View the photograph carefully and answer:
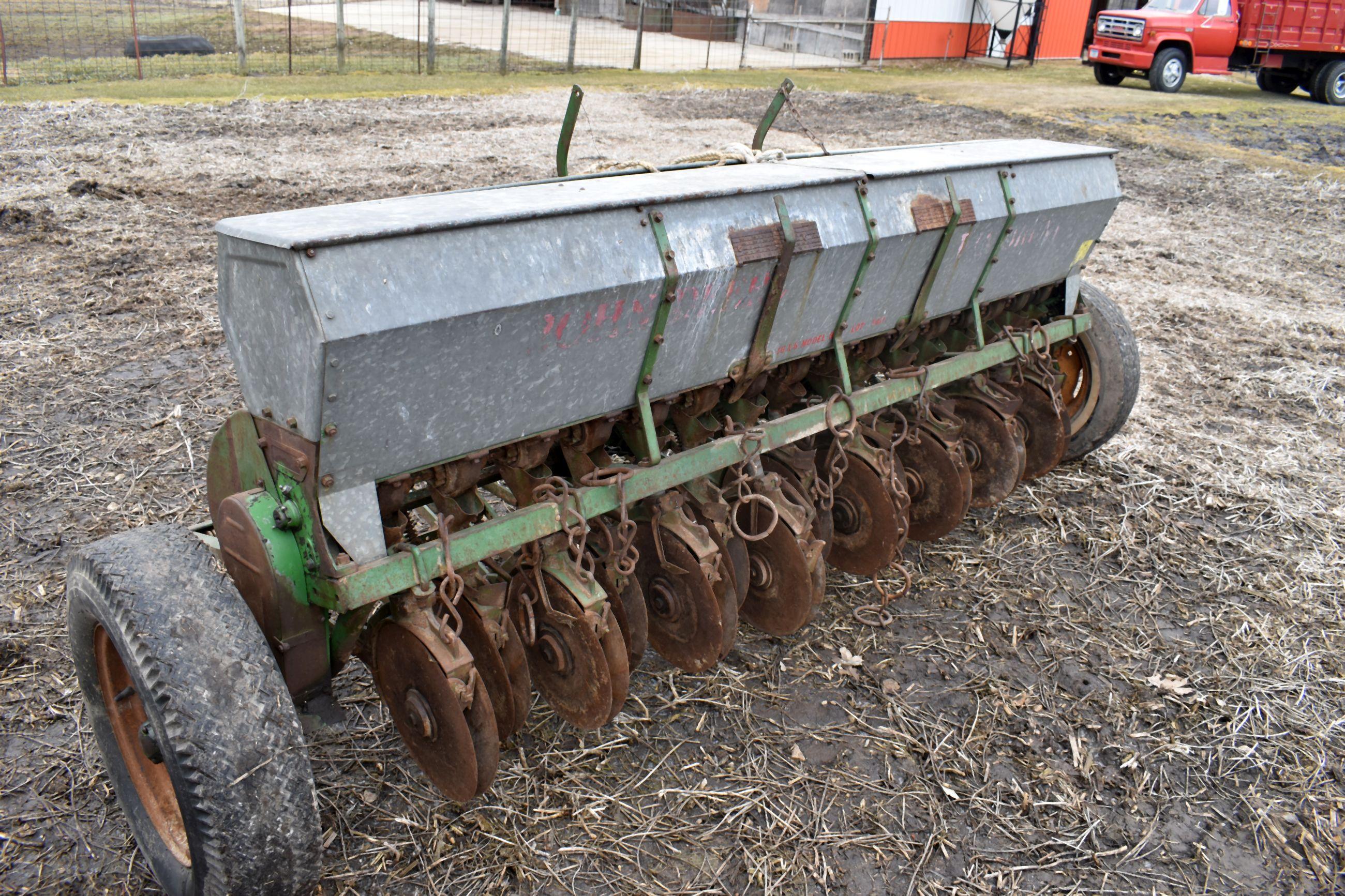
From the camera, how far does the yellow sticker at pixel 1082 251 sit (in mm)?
4230

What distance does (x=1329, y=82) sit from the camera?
16.1 m

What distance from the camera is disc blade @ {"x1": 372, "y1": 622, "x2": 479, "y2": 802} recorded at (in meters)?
2.36

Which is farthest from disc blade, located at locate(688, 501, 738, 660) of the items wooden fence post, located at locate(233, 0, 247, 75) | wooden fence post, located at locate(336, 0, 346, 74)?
wooden fence post, located at locate(336, 0, 346, 74)

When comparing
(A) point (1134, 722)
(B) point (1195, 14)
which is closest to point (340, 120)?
(A) point (1134, 722)

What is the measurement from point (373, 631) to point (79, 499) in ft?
6.92

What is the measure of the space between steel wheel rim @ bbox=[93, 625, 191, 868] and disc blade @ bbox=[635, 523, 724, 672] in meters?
1.36

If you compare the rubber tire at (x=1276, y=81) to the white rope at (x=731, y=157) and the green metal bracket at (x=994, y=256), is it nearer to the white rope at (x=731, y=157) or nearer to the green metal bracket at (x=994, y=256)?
the green metal bracket at (x=994, y=256)

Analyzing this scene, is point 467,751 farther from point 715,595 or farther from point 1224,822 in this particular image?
point 1224,822

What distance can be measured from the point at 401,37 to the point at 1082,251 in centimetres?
1605

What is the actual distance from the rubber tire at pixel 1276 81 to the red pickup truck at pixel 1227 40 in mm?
514

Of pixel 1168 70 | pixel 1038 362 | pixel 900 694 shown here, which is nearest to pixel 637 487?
pixel 900 694

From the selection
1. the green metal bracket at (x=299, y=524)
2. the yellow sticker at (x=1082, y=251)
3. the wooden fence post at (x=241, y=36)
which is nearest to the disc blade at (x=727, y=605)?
the green metal bracket at (x=299, y=524)

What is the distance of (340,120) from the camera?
34.2 ft

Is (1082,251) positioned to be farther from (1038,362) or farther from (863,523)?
(863,523)
